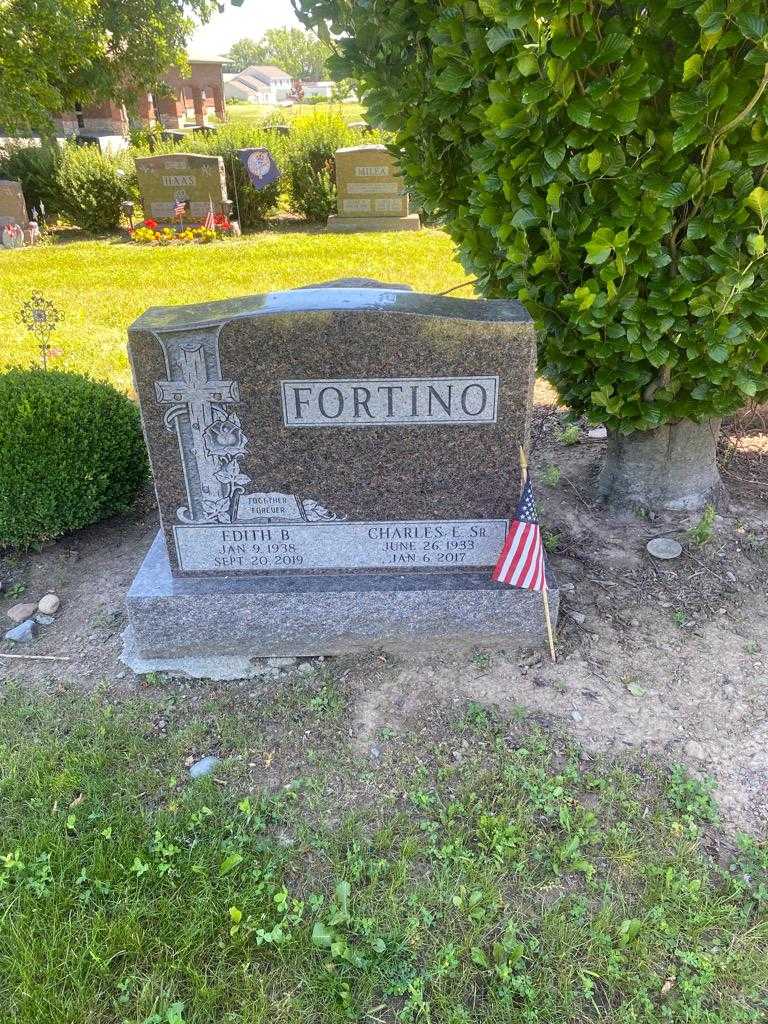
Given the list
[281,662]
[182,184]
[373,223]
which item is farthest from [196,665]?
[182,184]

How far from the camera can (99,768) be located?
283cm

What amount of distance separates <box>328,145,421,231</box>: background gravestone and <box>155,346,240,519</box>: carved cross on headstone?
12844 millimetres

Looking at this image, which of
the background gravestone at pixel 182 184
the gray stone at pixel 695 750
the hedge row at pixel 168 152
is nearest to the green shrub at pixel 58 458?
the gray stone at pixel 695 750

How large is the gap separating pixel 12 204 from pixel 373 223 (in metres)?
7.35

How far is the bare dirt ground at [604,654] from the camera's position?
2914 millimetres

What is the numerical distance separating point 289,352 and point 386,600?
3.77ft

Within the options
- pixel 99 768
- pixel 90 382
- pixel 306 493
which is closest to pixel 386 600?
pixel 306 493

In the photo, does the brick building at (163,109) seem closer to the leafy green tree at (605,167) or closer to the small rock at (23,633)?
the leafy green tree at (605,167)

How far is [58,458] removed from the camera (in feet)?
13.2

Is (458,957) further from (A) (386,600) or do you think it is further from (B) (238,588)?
(B) (238,588)

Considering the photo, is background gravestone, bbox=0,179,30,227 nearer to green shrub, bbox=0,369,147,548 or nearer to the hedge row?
the hedge row

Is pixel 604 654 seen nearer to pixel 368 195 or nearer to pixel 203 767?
pixel 203 767

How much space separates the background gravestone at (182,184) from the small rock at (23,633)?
1337 centimetres

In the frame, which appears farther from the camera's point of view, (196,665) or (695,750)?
(196,665)
